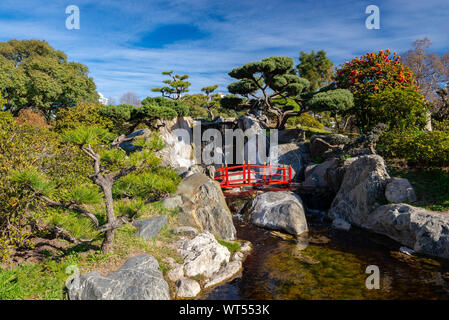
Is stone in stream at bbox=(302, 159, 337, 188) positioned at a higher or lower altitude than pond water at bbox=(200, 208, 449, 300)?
higher

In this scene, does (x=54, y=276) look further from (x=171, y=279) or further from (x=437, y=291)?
(x=437, y=291)

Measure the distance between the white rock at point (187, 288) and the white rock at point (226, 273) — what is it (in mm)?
426

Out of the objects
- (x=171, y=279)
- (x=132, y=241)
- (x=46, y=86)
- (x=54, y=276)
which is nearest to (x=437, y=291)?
(x=171, y=279)

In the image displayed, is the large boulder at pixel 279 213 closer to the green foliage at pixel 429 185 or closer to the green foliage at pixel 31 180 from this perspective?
the green foliage at pixel 429 185

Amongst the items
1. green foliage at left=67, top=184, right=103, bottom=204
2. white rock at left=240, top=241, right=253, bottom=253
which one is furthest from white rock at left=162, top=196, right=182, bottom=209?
green foliage at left=67, top=184, right=103, bottom=204


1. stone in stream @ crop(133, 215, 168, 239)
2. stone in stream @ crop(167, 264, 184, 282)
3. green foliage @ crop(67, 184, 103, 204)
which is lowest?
stone in stream @ crop(167, 264, 184, 282)

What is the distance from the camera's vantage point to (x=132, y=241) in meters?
8.05

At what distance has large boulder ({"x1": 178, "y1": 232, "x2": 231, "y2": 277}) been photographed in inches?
300

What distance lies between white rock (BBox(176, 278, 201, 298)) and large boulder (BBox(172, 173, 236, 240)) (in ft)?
10.1

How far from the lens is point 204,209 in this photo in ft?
35.5

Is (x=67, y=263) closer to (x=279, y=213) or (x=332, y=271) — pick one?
(x=332, y=271)

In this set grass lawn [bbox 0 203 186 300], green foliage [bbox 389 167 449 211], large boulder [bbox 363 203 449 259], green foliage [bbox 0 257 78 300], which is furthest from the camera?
green foliage [bbox 389 167 449 211]

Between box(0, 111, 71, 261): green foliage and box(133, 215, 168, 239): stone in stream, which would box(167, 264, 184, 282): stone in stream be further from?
box(0, 111, 71, 261): green foliage
